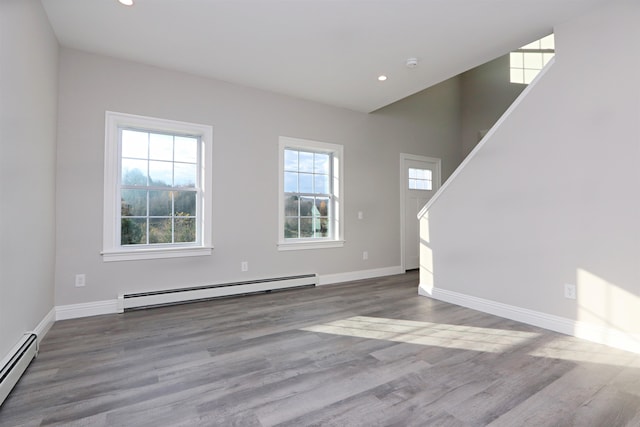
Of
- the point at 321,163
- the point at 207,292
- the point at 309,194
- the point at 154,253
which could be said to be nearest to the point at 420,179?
the point at 321,163

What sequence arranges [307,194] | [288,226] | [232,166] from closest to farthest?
1. [232,166]
2. [288,226]
3. [307,194]

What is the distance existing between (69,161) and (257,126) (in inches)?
79.1

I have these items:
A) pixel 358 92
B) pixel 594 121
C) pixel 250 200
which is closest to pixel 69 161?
pixel 250 200

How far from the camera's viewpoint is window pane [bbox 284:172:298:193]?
4.38 meters

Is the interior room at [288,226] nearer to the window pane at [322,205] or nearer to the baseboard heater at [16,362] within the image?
the baseboard heater at [16,362]

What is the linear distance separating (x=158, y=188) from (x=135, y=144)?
525 millimetres

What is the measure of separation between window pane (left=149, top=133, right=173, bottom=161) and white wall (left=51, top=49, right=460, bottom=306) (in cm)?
26

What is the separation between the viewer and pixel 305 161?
4.57m

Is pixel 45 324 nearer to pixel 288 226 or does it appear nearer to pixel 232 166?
pixel 232 166

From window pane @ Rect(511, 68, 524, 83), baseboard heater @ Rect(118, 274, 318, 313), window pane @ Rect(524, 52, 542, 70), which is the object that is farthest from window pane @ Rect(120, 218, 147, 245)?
window pane @ Rect(524, 52, 542, 70)

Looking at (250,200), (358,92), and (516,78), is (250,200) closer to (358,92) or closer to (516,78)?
(358,92)

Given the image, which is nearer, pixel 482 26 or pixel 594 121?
pixel 594 121

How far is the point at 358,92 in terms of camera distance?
4180 mm

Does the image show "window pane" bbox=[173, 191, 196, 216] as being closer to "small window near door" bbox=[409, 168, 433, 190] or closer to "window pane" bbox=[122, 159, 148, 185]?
"window pane" bbox=[122, 159, 148, 185]
